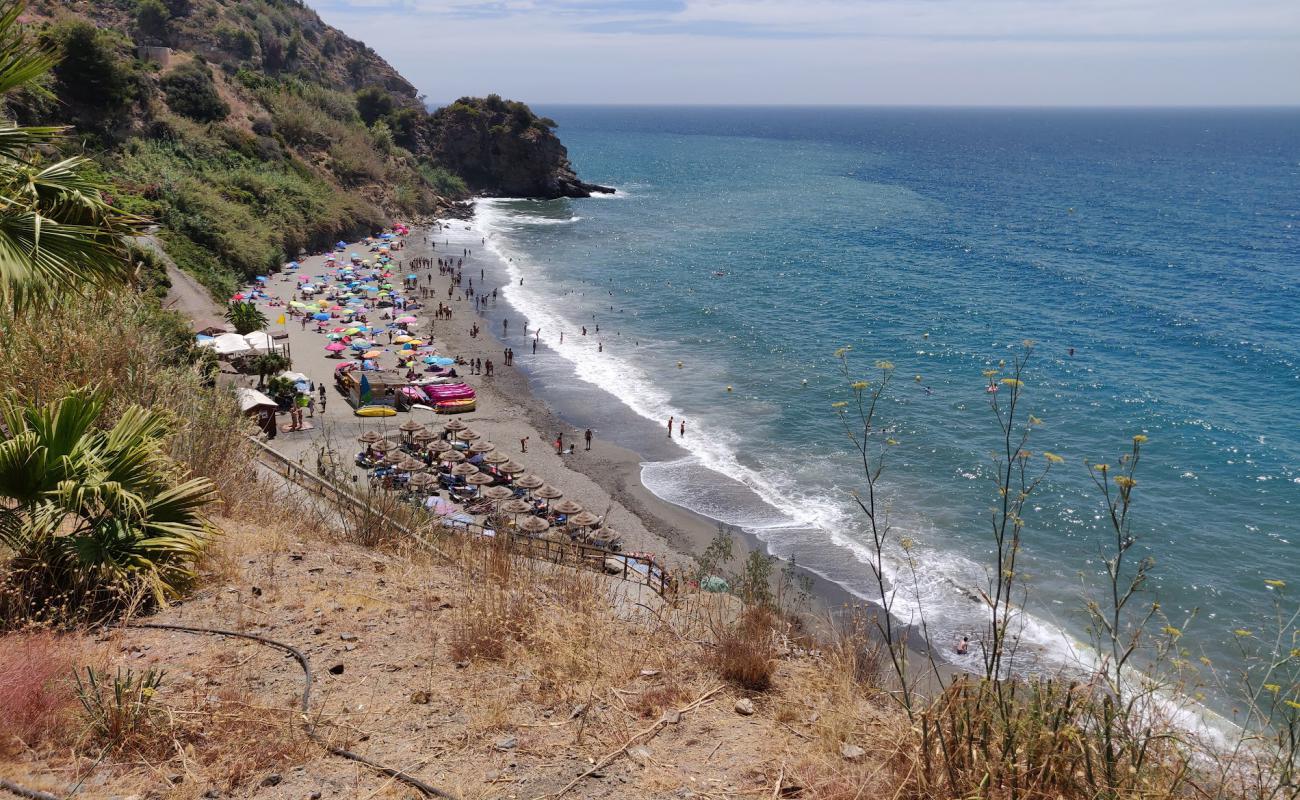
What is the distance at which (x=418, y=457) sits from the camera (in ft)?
79.3

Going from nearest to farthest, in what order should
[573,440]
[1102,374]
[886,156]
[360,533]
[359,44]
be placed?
1. [360,533]
2. [573,440]
3. [1102,374]
4. [359,44]
5. [886,156]

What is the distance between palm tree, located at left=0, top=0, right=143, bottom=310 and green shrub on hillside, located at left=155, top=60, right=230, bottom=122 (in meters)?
60.7

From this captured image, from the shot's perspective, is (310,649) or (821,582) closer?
(310,649)

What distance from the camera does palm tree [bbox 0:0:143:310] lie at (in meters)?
4.62

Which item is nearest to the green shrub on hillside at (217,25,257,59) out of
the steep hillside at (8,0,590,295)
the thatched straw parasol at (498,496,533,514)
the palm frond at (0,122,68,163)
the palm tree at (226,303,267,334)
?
the steep hillside at (8,0,590,295)

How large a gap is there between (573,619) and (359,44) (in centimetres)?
13171

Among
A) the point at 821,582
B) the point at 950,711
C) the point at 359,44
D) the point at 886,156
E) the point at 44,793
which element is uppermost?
the point at 359,44

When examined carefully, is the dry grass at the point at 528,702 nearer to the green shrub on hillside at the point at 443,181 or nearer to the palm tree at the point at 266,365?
the palm tree at the point at 266,365

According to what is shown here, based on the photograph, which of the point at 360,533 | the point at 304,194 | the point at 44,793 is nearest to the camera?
the point at 44,793

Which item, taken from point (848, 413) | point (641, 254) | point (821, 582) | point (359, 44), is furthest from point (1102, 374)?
point (359, 44)

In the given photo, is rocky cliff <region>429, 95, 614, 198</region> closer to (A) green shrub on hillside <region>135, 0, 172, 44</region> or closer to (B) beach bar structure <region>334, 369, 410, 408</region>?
(A) green shrub on hillside <region>135, 0, 172, 44</region>

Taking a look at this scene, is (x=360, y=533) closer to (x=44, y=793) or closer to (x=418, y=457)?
(x=44, y=793)

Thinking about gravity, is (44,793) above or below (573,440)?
above

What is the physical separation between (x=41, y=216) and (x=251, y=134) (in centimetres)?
6344
